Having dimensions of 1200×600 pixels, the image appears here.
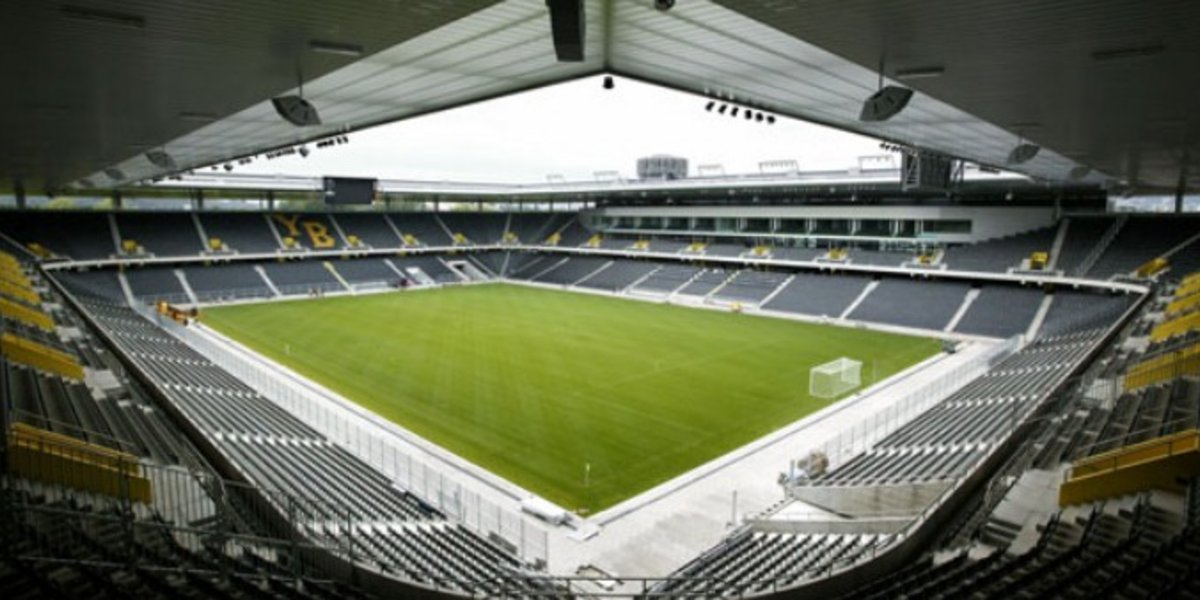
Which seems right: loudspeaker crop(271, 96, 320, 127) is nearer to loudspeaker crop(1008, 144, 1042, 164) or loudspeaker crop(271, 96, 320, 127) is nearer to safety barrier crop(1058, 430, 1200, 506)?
safety barrier crop(1058, 430, 1200, 506)

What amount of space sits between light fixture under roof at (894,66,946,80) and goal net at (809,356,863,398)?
15.5 metres

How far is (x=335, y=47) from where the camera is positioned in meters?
6.48

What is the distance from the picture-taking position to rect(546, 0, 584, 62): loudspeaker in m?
5.51

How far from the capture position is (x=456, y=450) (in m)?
16.6

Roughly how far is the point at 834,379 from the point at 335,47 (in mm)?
19821

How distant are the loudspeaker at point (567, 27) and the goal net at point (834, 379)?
58.1 feet

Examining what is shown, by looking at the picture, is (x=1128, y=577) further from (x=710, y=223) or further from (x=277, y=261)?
(x=277, y=261)

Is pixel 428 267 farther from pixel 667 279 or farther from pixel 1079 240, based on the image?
pixel 1079 240

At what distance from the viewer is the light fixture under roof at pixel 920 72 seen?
23.1ft

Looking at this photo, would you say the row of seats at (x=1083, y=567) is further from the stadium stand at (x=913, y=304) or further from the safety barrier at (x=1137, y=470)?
the stadium stand at (x=913, y=304)

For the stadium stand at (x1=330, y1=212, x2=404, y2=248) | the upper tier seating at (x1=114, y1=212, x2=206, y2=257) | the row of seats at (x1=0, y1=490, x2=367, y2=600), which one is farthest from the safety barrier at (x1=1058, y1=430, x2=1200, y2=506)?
the stadium stand at (x1=330, y1=212, x2=404, y2=248)

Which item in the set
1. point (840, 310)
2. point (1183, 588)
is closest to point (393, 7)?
point (1183, 588)

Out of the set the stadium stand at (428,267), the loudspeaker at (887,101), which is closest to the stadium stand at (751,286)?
the stadium stand at (428,267)

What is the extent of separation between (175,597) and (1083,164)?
20939mm
